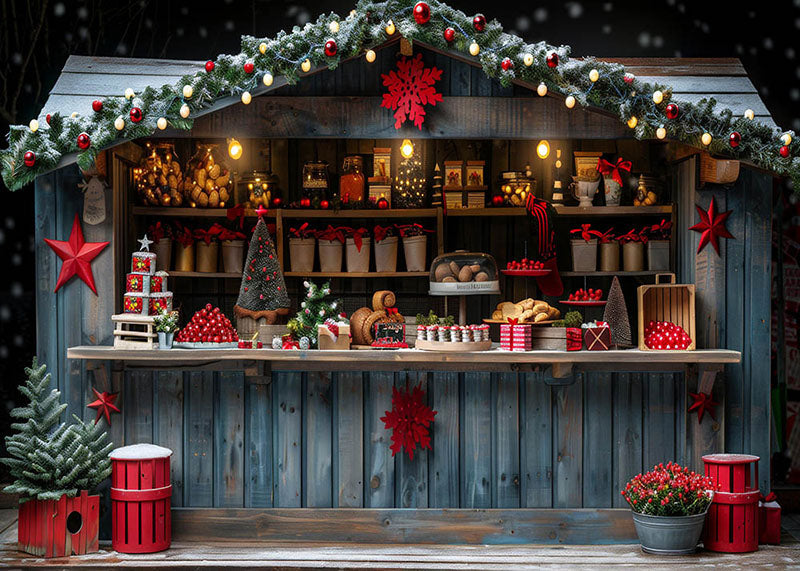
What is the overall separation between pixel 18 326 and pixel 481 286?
150 inches

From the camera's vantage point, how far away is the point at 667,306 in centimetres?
583

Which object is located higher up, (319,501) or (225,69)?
(225,69)

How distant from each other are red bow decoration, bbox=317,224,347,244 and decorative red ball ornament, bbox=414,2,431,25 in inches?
83.7

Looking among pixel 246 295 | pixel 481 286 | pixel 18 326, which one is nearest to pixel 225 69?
pixel 246 295

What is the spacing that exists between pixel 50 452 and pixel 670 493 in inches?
138

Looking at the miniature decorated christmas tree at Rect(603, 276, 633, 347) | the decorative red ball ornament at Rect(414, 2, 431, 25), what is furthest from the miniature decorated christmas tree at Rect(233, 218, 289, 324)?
the miniature decorated christmas tree at Rect(603, 276, 633, 347)

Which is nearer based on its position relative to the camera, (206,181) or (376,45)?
(376,45)

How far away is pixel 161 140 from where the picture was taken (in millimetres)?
6859

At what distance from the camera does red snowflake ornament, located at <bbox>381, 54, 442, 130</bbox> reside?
5.64 metres

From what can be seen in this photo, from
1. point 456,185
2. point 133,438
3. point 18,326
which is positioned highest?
point 456,185

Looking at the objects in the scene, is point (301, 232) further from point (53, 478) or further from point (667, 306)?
point (667, 306)

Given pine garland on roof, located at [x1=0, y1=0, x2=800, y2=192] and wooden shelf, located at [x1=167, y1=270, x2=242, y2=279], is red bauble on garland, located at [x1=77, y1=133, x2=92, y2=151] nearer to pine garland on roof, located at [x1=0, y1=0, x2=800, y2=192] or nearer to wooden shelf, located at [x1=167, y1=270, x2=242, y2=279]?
pine garland on roof, located at [x1=0, y1=0, x2=800, y2=192]

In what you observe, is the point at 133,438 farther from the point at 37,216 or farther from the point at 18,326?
the point at 18,326

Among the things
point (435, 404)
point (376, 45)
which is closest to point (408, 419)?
point (435, 404)
